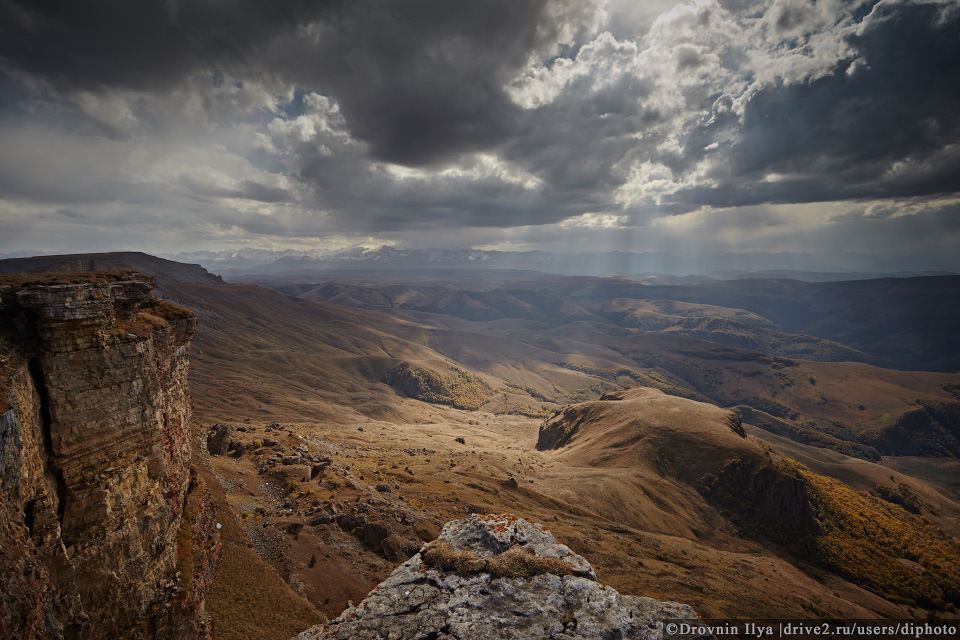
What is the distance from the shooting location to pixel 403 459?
7088 centimetres

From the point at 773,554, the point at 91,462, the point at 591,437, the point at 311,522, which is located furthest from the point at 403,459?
the point at 773,554

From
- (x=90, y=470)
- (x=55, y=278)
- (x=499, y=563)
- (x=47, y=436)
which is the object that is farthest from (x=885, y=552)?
(x=55, y=278)

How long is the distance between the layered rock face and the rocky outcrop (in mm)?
7892

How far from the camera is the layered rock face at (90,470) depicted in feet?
40.5

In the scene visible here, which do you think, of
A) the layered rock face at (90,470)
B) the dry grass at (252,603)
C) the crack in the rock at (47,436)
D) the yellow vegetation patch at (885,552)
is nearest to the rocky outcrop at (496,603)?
the layered rock face at (90,470)

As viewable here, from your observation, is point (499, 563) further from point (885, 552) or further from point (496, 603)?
point (885, 552)

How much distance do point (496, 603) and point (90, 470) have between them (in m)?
17.8

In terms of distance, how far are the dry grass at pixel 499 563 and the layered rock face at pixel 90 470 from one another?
40.5 ft

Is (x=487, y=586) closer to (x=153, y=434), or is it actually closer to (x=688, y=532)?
(x=153, y=434)

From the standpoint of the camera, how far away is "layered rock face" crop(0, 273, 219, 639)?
1234 centimetres

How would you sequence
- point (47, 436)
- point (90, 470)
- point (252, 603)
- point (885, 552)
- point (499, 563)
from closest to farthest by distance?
1. point (47, 436)
2. point (90, 470)
3. point (499, 563)
4. point (252, 603)
5. point (885, 552)

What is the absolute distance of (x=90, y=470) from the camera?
1491 centimetres

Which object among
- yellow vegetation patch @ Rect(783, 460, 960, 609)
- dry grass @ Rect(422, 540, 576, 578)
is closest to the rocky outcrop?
dry grass @ Rect(422, 540, 576, 578)

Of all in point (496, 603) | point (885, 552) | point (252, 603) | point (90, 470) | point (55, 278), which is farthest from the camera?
point (885, 552)
